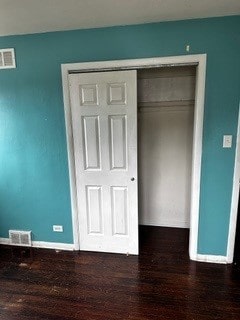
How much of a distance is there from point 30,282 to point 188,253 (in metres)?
1.72

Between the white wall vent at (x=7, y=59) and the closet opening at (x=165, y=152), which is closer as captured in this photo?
the white wall vent at (x=7, y=59)

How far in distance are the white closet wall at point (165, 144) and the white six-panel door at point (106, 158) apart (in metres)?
0.80

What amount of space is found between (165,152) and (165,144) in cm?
11

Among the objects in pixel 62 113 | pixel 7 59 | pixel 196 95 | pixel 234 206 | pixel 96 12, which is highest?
pixel 96 12

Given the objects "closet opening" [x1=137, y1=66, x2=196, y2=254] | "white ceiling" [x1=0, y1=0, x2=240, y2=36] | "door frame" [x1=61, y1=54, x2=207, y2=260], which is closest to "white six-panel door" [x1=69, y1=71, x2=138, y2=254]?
"door frame" [x1=61, y1=54, x2=207, y2=260]

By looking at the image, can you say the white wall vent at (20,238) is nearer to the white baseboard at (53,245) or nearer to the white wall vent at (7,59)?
the white baseboard at (53,245)

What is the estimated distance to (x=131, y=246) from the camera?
2551mm

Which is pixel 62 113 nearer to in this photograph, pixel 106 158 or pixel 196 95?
pixel 106 158

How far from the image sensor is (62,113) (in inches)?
93.0

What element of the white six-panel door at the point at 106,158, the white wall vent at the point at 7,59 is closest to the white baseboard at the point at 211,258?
the white six-panel door at the point at 106,158

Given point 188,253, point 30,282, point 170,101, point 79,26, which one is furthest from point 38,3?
point 188,253

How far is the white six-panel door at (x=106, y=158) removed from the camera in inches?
88.9

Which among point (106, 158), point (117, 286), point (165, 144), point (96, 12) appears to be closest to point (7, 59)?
point (96, 12)

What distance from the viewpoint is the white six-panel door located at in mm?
2258
